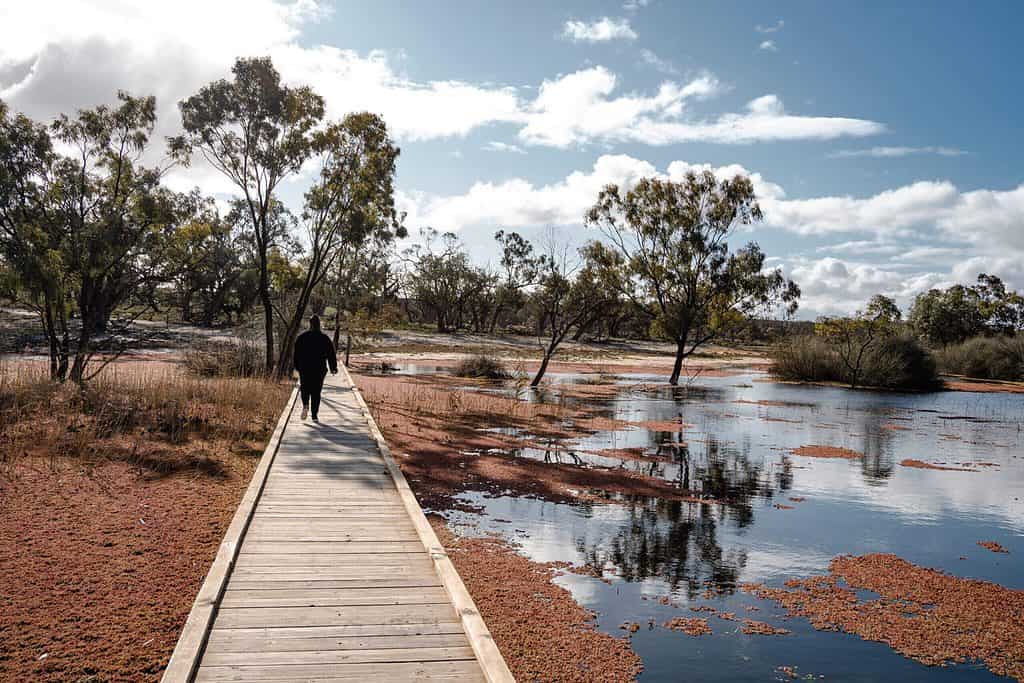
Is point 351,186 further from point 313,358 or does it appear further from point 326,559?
point 326,559

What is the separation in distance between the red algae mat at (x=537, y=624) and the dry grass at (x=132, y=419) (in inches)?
205

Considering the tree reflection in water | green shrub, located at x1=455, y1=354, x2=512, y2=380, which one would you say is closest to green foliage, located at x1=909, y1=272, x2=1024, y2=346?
green shrub, located at x1=455, y1=354, x2=512, y2=380

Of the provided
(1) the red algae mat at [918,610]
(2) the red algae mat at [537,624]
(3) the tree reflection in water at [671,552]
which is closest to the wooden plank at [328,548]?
(2) the red algae mat at [537,624]

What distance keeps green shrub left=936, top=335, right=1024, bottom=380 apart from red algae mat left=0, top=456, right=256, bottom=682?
47.8 m

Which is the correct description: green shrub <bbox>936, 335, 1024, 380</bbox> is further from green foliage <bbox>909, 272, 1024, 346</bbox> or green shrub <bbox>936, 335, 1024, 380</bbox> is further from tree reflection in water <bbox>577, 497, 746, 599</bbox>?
tree reflection in water <bbox>577, 497, 746, 599</bbox>

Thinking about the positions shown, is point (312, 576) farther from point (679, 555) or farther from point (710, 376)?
point (710, 376)

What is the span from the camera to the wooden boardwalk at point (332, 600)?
4.38m

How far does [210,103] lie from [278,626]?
19331 millimetres

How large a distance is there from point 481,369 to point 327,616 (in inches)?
1161

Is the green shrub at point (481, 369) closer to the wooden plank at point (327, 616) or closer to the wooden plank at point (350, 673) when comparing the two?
the wooden plank at point (327, 616)

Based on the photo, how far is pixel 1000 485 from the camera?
45.1 feet

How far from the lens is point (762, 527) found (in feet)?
33.7

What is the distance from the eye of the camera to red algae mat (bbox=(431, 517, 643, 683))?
5707mm

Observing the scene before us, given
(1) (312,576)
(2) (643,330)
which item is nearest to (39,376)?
(1) (312,576)
